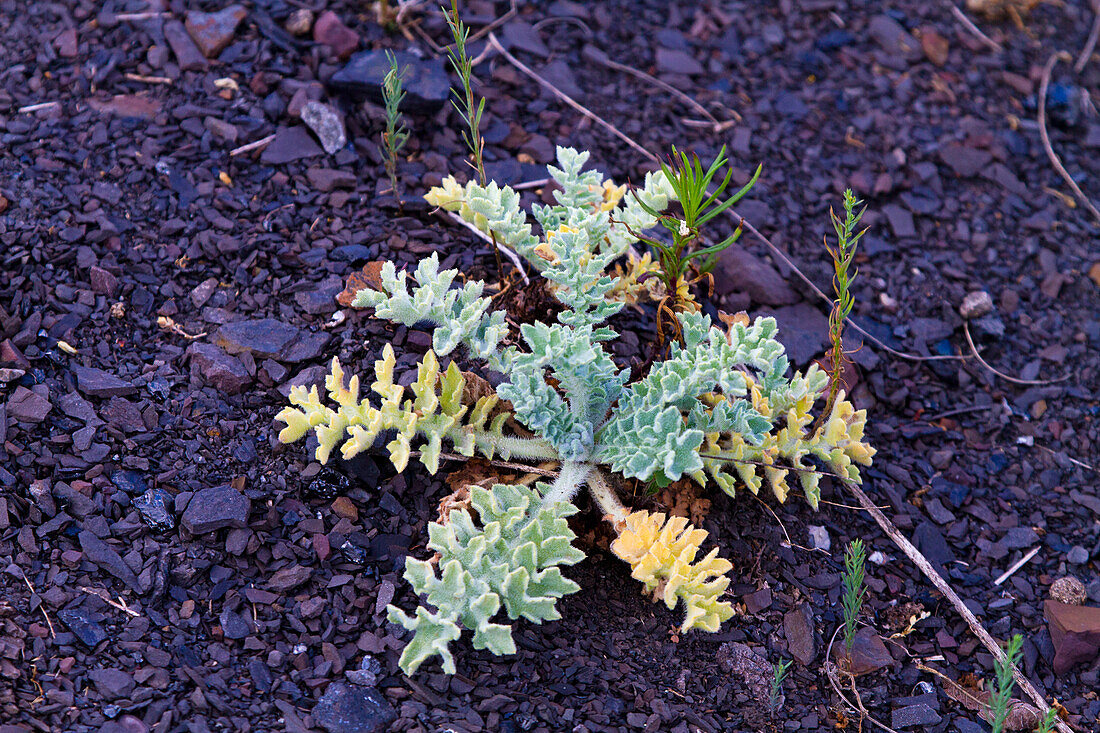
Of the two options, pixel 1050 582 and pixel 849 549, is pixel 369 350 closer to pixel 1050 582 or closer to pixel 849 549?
pixel 849 549

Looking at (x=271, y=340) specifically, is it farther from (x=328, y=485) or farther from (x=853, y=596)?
(x=853, y=596)

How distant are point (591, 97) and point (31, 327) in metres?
2.29

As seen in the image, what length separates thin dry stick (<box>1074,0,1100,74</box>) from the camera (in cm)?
473

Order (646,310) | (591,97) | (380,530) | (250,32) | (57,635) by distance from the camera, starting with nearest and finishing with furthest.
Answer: (57,635)
(380,530)
(646,310)
(250,32)
(591,97)

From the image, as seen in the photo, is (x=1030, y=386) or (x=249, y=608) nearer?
(x=249, y=608)

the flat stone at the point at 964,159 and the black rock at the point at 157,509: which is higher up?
the flat stone at the point at 964,159

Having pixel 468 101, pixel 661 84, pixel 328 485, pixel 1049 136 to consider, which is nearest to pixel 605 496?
pixel 328 485

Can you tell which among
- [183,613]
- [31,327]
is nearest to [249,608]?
[183,613]

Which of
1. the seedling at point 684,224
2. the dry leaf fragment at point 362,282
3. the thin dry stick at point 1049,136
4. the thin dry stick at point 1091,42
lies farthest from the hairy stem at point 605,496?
the thin dry stick at point 1091,42

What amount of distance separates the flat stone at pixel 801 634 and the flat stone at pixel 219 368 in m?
1.70

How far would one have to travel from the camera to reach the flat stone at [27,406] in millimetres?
2740

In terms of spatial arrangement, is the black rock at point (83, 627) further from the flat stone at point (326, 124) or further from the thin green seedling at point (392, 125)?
the flat stone at point (326, 124)

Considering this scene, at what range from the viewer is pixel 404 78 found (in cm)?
375

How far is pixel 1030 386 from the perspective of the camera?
140 inches
